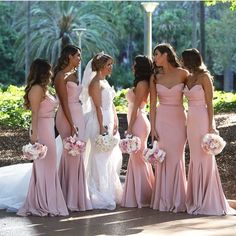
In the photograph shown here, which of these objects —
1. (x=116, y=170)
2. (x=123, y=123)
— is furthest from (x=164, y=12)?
(x=116, y=170)

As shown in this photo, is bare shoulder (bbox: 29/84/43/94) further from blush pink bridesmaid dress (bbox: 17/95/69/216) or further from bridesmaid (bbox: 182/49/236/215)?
bridesmaid (bbox: 182/49/236/215)

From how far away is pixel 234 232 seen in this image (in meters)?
7.64

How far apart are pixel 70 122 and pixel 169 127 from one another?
132 centimetres

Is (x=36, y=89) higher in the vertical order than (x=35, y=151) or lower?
higher

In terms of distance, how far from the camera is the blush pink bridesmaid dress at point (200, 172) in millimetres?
8781

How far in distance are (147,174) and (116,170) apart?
1.95 feet

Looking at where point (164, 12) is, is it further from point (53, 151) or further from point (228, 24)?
point (53, 151)

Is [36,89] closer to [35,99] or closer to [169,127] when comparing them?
[35,99]

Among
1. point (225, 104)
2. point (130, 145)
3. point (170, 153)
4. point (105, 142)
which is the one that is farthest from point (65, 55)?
point (225, 104)

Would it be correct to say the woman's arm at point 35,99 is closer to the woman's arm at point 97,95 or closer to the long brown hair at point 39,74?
the long brown hair at point 39,74

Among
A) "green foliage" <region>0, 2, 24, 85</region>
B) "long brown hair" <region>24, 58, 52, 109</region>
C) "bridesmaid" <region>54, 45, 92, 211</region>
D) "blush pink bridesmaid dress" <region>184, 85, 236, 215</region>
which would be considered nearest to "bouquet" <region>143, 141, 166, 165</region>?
"blush pink bridesmaid dress" <region>184, 85, 236, 215</region>

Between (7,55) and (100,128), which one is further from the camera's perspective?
(7,55)

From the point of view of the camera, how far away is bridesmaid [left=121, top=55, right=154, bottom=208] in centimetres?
920

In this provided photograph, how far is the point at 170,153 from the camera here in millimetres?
9023
